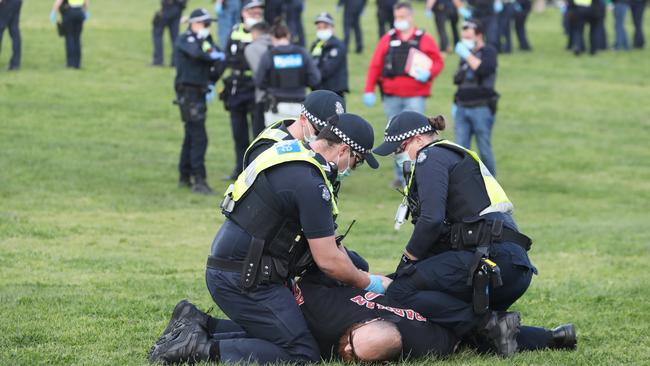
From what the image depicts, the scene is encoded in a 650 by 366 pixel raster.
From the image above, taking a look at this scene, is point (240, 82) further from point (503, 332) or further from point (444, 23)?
point (444, 23)

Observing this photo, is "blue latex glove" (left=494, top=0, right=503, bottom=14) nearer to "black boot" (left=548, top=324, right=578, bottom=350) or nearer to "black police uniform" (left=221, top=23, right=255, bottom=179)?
"black police uniform" (left=221, top=23, right=255, bottom=179)

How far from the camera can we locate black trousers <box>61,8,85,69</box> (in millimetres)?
22609

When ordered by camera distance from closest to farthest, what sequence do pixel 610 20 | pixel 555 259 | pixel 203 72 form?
1. pixel 555 259
2. pixel 203 72
3. pixel 610 20

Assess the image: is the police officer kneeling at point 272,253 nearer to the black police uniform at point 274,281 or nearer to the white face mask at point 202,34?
the black police uniform at point 274,281

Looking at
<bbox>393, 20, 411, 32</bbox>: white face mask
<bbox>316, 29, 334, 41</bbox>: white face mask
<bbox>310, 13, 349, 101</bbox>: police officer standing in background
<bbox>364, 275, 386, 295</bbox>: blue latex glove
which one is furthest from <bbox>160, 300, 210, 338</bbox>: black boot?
<bbox>316, 29, 334, 41</bbox>: white face mask

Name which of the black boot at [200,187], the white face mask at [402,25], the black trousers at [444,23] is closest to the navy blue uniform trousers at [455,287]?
the black boot at [200,187]

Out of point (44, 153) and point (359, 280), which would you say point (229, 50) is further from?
point (359, 280)

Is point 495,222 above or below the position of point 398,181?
above

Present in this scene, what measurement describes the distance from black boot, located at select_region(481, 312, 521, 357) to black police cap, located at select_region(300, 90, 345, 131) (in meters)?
1.73

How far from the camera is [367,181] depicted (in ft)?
54.9

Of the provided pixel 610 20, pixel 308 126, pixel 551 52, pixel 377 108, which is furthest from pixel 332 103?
pixel 610 20

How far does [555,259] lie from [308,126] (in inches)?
189

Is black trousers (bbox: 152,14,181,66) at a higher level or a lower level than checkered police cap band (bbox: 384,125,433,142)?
lower

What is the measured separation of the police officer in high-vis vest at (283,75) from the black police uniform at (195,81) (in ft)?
2.09
